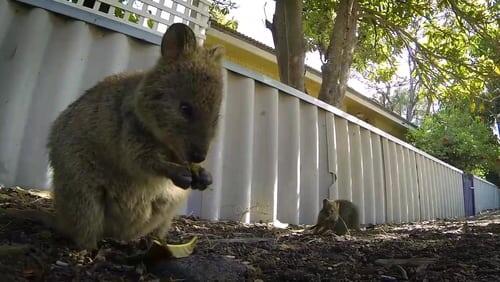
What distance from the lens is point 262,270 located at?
2930mm

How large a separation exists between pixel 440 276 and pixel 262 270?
0.96 m

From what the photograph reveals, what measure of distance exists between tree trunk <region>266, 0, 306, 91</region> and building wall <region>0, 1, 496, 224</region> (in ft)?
4.53

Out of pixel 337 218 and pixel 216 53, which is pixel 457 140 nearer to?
pixel 337 218

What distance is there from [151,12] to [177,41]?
8.32ft

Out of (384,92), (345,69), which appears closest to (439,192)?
(345,69)

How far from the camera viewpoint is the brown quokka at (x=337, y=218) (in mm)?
5141

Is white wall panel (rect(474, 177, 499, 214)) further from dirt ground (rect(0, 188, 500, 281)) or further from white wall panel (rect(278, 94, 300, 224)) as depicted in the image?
dirt ground (rect(0, 188, 500, 281))

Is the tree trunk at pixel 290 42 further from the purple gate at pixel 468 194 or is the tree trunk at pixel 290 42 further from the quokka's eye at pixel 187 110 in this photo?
the purple gate at pixel 468 194

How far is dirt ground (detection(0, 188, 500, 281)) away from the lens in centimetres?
262

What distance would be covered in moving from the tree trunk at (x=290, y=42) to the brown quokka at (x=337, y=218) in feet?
12.0

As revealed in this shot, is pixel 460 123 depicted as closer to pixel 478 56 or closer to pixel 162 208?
pixel 478 56

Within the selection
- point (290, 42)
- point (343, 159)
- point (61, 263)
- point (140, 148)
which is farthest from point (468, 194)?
point (61, 263)

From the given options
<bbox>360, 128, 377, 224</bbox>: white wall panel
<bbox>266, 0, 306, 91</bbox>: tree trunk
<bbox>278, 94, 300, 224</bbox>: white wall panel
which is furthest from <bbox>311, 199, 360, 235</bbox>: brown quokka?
<bbox>266, 0, 306, 91</bbox>: tree trunk

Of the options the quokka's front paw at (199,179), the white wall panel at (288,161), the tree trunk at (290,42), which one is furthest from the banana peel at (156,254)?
the tree trunk at (290,42)
